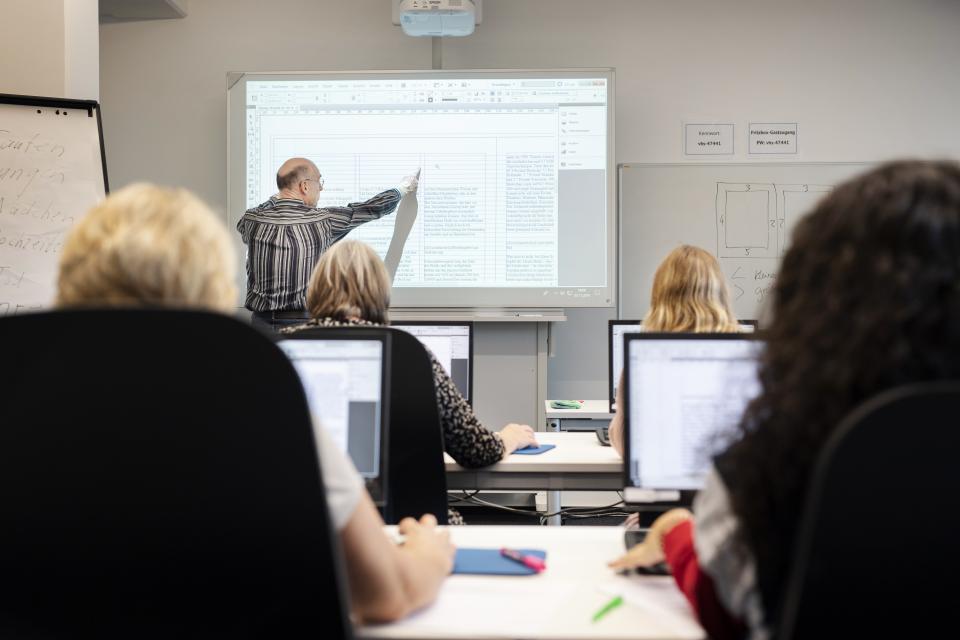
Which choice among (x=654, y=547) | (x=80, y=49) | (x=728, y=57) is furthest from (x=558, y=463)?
(x=728, y=57)

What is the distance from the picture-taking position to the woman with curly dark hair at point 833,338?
0.72 meters

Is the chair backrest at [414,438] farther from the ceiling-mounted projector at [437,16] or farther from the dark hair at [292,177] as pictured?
the ceiling-mounted projector at [437,16]

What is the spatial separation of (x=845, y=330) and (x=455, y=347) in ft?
7.32

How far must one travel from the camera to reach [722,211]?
14.7 ft

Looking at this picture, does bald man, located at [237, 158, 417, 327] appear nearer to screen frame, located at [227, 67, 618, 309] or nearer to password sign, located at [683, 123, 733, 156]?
screen frame, located at [227, 67, 618, 309]

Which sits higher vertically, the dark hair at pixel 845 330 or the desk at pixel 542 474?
the dark hair at pixel 845 330

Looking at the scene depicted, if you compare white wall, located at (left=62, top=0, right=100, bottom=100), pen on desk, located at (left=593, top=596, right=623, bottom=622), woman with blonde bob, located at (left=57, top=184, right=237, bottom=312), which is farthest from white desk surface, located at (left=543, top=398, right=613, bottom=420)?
woman with blonde bob, located at (left=57, top=184, right=237, bottom=312)

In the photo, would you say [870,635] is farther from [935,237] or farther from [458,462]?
[458,462]

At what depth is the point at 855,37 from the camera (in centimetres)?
449

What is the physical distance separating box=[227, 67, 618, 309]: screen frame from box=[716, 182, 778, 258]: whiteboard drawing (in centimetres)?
67

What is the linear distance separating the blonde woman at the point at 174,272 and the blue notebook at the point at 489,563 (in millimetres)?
276

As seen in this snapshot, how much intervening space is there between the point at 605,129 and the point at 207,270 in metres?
3.68

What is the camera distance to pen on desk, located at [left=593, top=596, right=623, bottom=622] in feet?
3.38

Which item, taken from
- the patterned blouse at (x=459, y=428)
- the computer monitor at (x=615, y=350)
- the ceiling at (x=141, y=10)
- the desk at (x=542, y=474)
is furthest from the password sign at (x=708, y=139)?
the ceiling at (x=141, y=10)
